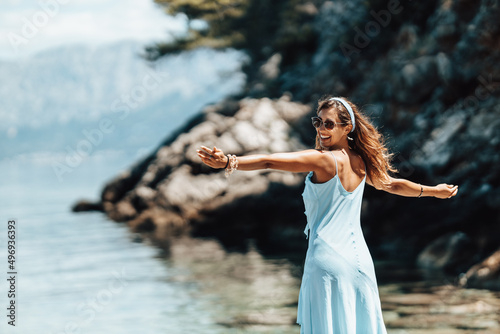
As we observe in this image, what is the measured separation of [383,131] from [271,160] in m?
11.9

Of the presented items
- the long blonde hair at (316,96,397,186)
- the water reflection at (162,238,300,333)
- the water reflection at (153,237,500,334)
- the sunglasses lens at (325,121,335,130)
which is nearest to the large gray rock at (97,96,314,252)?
the water reflection at (162,238,300,333)

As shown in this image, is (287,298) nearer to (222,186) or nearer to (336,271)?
(336,271)

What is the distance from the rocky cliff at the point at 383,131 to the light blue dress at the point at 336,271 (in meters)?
5.09

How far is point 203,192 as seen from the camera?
16.1m

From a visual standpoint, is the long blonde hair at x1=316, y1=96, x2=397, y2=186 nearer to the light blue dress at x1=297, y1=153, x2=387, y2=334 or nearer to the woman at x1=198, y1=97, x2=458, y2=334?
the woman at x1=198, y1=97, x2=458, y2=334

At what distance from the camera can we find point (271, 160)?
3352 mm

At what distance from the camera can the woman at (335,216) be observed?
3453 mm

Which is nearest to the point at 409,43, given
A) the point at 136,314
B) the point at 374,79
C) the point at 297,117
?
the point at 374,79

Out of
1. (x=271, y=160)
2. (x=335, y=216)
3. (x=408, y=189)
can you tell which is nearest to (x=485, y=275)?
(x=408, y=189)

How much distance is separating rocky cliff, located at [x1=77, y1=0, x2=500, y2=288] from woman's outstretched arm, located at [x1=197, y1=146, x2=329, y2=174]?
5.57 m

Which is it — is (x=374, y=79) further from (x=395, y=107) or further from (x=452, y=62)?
(x=452, y=62)

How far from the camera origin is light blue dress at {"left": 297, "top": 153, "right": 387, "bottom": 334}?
3.50 metres

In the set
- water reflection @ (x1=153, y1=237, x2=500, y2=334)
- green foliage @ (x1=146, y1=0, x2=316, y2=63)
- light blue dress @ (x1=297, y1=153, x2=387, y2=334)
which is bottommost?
water reflection @ (x1=153, y1=237, x2=500, y2=334)

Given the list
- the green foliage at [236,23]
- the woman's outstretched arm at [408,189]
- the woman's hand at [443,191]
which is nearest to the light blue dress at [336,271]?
the woman's outstretched arm at [408,189]
